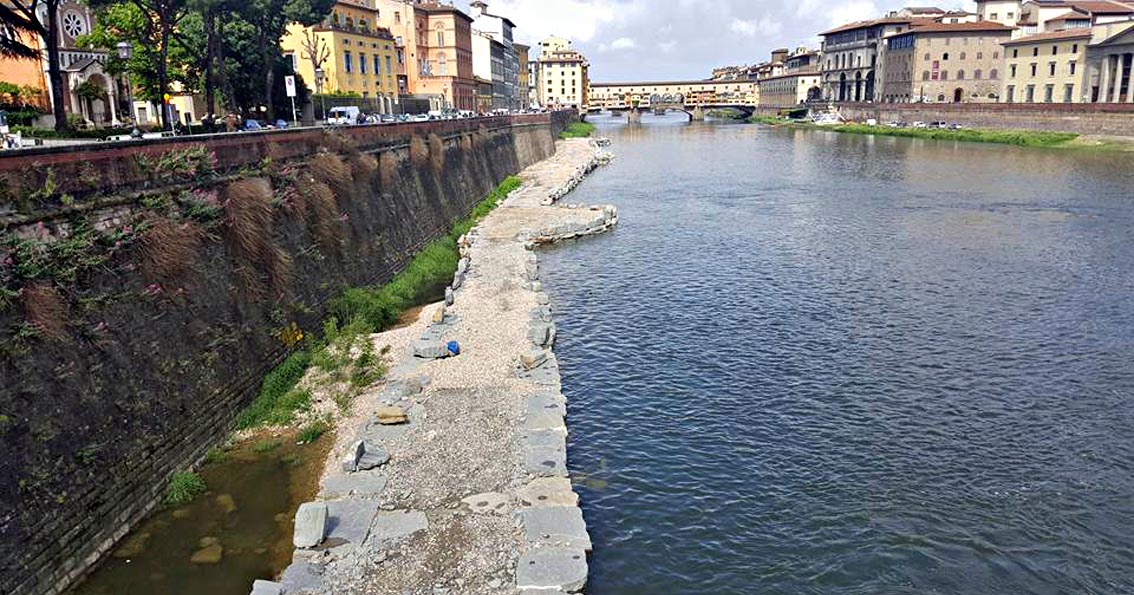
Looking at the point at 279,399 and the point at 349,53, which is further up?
the point at 349,53

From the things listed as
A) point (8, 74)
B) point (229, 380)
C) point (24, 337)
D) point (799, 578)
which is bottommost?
point (799, 578)

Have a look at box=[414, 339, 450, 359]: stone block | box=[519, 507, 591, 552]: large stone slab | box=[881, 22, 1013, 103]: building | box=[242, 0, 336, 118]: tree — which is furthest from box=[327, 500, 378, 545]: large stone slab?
box=[881, 22, 1013, 103]: building

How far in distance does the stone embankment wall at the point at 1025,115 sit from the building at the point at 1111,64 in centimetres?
612

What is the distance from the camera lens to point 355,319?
2575 centimetres

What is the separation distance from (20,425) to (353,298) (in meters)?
14.5

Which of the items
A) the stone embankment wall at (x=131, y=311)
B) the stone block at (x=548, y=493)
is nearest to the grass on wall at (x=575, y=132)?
the stone embankment wall at (x=131, y=311)

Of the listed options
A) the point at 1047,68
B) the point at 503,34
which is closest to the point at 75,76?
the point at 503,34

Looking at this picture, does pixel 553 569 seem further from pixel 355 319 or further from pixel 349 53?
pixel 349 53

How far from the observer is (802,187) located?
65188 millimetres

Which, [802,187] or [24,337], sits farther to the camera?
[802,187]

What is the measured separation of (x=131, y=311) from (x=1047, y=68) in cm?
12095

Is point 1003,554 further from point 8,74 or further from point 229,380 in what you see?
point 8,74

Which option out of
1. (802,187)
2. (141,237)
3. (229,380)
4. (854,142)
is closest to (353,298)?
(229,380)

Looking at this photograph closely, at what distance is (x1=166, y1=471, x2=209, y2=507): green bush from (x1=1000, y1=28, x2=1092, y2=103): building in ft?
374
